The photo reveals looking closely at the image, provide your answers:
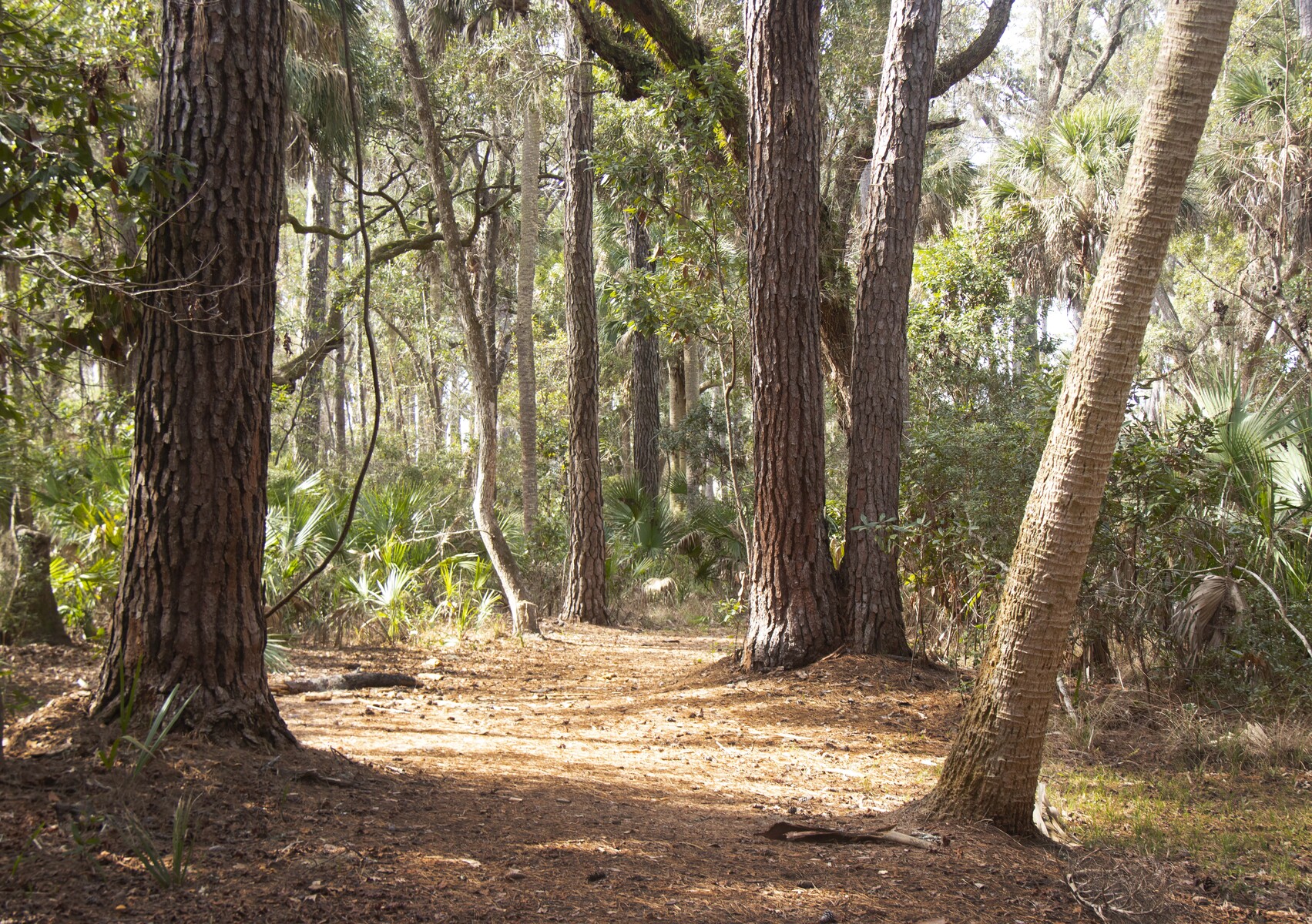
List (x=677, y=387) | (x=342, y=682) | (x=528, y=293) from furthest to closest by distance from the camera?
(x=677, y=387)
(x=528, y=293)
(x=342, y=682)

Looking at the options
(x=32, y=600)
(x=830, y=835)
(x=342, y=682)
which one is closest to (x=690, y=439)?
(x=342, y=682)

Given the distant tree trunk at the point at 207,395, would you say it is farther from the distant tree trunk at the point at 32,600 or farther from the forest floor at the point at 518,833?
the distant tree trunk at the point at 32,600

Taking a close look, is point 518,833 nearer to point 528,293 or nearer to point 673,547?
point 528,293

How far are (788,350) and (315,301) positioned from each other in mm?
14574

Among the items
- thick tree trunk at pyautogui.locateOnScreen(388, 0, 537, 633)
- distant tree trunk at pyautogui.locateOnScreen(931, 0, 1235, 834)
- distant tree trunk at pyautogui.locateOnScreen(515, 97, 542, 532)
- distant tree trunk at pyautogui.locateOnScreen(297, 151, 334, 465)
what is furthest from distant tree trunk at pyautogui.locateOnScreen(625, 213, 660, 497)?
distant tree trunk at pyautogui.locateOnScreen(931, 0, 1235, 834)

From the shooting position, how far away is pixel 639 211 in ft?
30.6

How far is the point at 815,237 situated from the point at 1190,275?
21583mm

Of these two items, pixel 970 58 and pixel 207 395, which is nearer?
pixel 207 395

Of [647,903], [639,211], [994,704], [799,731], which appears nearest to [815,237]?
[639,211]

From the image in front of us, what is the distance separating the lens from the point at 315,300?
1900 centimetres

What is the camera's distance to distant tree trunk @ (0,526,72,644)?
5.86m

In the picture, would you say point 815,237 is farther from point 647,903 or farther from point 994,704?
point 647,903

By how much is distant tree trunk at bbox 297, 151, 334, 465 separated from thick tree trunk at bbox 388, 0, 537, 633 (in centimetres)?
451

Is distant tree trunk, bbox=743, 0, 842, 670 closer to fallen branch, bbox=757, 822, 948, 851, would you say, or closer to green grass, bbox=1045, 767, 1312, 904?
green grass, bbox=1045, 767, 1312, 904
